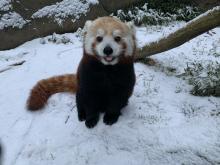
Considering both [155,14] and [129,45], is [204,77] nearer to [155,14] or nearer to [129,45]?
[129,45]

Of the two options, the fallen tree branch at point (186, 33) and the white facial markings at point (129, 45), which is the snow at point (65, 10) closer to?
the fallen tree branch at point (186, 33)

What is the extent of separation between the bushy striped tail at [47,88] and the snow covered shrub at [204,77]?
1.41 metres

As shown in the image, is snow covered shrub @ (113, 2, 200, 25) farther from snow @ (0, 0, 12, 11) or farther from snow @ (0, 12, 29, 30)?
snow @ (0, 0, 12, 11)

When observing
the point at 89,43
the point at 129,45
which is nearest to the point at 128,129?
the point at 129,45

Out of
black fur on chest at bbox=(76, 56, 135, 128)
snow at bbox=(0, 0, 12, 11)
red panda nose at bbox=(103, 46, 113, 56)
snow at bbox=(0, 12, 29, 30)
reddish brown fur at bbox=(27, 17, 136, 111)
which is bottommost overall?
snow at bbox=(0, 12, 29, 30)

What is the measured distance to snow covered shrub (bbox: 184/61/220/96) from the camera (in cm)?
459

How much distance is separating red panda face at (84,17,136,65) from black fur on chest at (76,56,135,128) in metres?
0.08

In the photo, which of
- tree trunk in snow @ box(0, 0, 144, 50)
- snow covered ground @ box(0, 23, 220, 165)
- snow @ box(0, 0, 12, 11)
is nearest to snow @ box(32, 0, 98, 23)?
tree trunk in snow @ box(0, 0, 144, 50)

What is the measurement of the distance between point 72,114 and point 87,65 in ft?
2.68

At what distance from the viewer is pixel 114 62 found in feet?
12.2

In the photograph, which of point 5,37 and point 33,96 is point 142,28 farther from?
point 33,96

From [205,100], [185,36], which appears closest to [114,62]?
[205,100]

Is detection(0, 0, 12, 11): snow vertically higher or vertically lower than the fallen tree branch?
lower

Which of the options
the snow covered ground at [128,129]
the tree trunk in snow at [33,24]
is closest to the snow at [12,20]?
the tree trunk in snow at [33,24]
